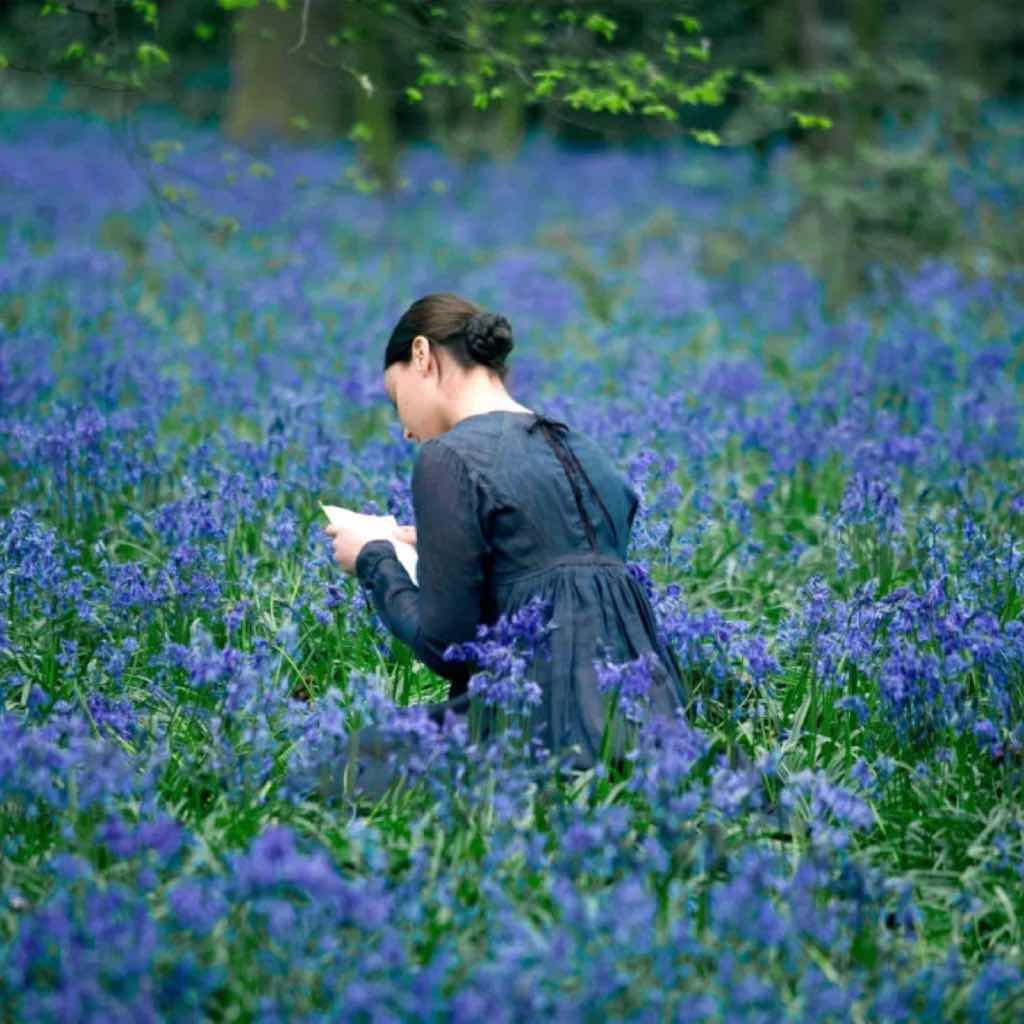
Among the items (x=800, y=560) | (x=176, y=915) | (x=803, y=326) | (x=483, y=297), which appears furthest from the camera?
(x=483, y=297)

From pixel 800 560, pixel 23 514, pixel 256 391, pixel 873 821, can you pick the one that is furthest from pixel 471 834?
pixel 256 391

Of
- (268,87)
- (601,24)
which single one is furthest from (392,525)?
(268,87)

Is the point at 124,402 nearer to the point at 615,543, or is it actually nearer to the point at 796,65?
the point at 615,543

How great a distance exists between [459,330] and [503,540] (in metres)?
0.61

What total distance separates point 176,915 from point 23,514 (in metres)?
2.10

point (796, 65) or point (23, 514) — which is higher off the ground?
point (796, 65)

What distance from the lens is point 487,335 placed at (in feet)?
13.6

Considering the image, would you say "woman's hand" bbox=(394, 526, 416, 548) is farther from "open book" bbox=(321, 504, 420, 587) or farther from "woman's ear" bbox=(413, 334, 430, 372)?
"woman's ear" bbox=(413, 334, 430, 372)

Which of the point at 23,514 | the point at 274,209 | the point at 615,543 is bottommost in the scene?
the point at 274,209

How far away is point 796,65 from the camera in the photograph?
12797mm

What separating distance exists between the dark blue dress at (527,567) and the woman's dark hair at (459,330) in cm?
17

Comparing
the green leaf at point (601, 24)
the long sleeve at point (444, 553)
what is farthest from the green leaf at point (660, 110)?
the long sleeve at point (444, 553)

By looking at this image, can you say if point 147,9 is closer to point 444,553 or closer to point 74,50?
point 74,50

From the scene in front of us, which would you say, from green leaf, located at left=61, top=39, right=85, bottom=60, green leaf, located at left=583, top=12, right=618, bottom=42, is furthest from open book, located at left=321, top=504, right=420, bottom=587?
green leaf, located at left=61, top=39, right=85, bottom=60
